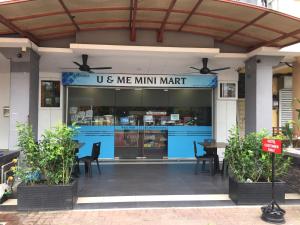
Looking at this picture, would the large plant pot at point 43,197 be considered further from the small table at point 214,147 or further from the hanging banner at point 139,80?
the hanging banner at point 139,80

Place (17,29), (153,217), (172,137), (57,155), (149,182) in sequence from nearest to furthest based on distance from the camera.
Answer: (153,217) → (57,155) → (17,29) → (149,182) → (172,137)

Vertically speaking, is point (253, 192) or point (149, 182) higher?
point (253, 192)

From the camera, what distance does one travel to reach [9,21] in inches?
224

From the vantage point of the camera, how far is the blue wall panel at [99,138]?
9.89 m

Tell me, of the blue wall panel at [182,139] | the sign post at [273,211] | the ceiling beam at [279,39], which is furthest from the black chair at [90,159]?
the ceiling beam at [279,39]

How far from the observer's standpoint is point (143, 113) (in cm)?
1024

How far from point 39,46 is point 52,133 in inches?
120

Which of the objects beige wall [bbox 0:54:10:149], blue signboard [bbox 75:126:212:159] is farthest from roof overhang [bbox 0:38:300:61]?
beige wall [bbox 0:54:10:149]

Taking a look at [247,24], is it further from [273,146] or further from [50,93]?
[50,93]

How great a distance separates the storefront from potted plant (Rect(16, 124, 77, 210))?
16.3 feet

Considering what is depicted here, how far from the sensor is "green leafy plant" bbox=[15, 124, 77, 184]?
4828 millimetres

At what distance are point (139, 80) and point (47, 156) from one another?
568cm

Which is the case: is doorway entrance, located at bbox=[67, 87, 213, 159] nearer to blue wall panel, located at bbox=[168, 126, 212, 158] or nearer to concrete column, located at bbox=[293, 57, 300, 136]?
blue wall panel, located at bbox=[168, 126, 212, 158]

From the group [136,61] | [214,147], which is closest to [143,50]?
[136,61]
